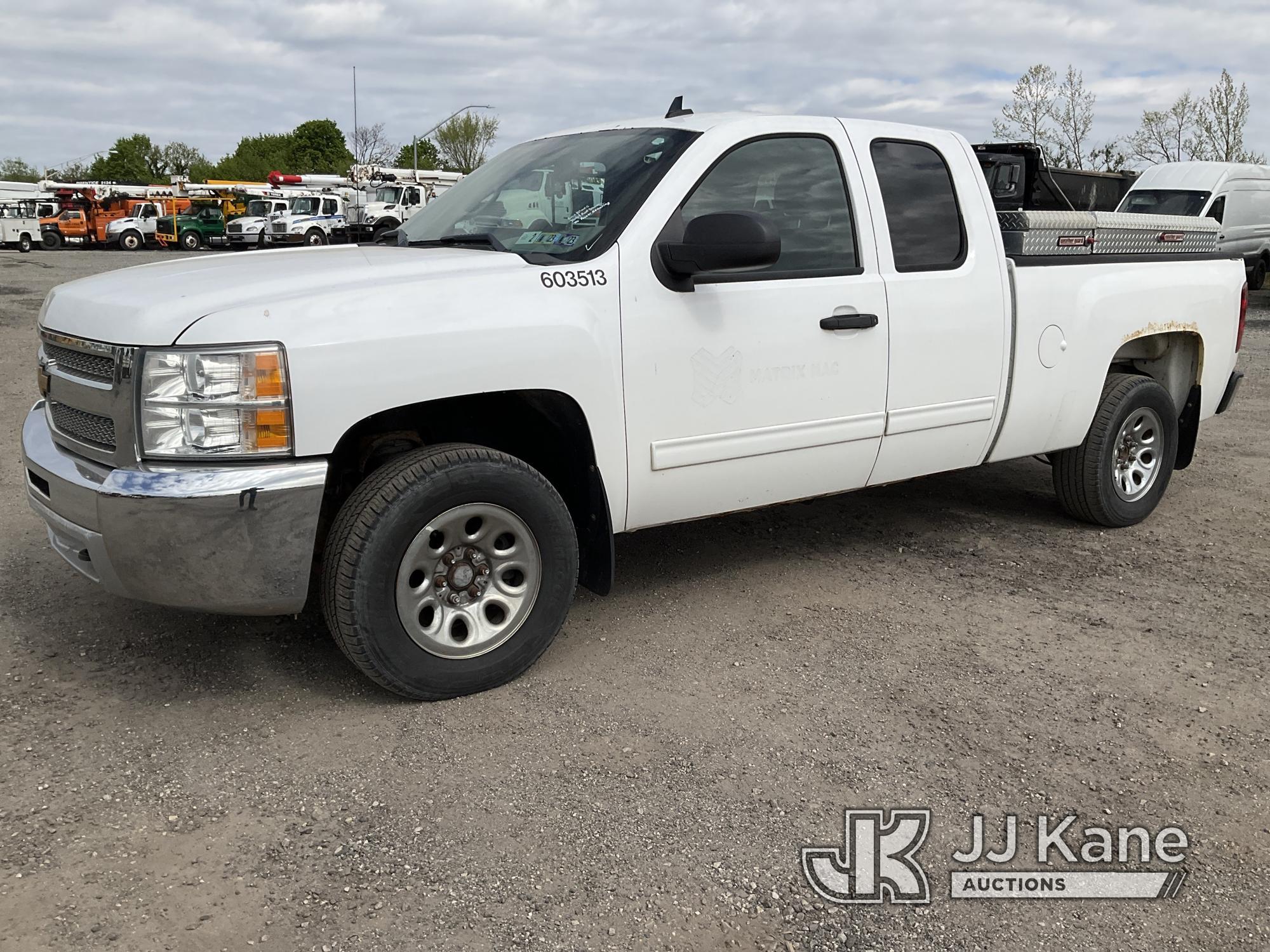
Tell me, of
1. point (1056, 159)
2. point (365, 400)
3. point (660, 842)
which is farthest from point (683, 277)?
point (1056, 159)

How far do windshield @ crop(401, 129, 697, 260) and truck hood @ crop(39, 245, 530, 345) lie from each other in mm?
227

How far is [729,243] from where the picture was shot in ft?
11.8

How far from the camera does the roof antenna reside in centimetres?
450

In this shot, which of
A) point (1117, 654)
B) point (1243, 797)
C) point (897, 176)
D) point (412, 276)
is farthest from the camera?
point (897, 176)

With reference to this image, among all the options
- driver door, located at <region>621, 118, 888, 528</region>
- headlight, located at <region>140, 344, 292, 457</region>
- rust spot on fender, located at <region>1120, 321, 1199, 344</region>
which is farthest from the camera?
rust spot on fender, located at <region>1120, 321, 1199, 344</region>

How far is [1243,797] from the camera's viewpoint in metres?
3.13

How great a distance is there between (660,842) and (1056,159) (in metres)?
40.5

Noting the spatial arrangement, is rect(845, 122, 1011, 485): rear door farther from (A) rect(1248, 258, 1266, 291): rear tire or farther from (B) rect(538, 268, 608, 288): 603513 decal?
(A) rect(1248, 258, 1266, 291): rear tire

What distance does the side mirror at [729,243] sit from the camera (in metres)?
3.61

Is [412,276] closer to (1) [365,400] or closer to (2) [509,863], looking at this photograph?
(1) [365,400]

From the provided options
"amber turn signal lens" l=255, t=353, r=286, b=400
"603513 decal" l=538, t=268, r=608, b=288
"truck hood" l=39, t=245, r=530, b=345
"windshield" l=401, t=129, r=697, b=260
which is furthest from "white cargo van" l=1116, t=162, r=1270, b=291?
"amber turn signal lens" l=255, t=353, r=286, b=400

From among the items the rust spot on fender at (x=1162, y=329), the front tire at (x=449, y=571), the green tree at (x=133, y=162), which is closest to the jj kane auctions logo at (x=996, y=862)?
the front tire at (x=449, y=571)

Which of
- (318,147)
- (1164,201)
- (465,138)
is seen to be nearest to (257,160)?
(318,147)

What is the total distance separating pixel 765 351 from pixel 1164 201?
62.4 ft
